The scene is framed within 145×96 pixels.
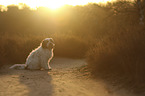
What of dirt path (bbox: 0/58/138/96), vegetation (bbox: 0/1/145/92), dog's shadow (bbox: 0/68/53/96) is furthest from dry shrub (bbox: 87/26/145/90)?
dog's shadow (bbox: 0/68/53/96)

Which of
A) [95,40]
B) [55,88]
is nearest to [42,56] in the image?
[55,88]

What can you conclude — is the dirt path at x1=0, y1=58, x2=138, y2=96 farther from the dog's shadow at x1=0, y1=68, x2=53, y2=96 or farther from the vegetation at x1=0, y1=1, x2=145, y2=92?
the vegetation at x1=0, y1=1, x2=145, y2=92

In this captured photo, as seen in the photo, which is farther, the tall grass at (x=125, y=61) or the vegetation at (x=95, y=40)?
the vegetation at (x=95, y=40)

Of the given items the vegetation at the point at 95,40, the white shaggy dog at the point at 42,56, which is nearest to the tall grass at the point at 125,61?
the vegetation at the point at 95,40

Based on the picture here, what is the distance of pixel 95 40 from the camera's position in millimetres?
12734

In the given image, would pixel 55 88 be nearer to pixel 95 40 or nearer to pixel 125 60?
pixel 125 60

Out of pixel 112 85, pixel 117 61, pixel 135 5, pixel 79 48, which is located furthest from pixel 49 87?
pixel 135 5

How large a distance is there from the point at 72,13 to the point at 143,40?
31335 mm

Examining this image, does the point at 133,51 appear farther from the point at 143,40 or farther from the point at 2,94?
the point at 2,94

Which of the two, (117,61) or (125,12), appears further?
(125,12)

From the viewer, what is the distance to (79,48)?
49.0 feet

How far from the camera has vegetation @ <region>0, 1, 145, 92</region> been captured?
6.14 metres

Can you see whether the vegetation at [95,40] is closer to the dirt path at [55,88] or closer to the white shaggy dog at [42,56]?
the dirt path at [55,88]

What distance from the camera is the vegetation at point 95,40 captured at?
6.14 metres
